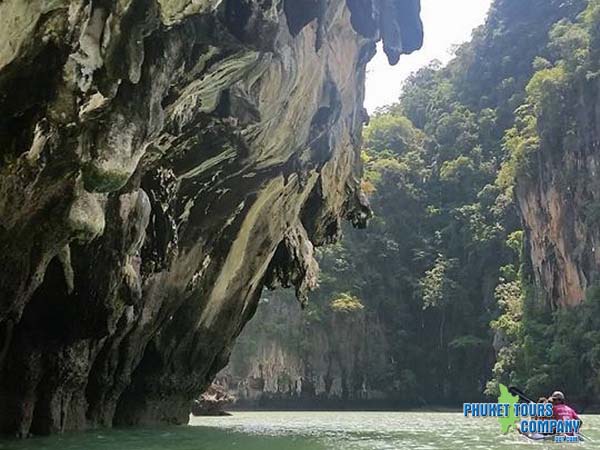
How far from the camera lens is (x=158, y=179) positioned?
9195 mm

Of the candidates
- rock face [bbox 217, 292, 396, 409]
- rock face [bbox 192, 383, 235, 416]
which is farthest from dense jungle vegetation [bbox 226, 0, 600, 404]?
rock face [bbox 192, 383, 235, 416]

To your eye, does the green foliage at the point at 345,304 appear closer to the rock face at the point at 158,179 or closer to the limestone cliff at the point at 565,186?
the limestone cliff at the point at 565,186

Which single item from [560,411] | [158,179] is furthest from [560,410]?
[158,179]

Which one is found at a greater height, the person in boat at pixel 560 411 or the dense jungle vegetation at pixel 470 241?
the dense jungle vegetation at pixel 470 241

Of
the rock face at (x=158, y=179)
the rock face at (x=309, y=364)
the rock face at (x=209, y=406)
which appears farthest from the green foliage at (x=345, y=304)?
the rock face at (x=158, y=179)

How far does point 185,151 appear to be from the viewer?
9305 millimetres

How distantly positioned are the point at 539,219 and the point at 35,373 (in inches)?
1037

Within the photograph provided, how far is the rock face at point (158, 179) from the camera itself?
18.6 ft

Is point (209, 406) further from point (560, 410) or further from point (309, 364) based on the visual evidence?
point (560, 410)

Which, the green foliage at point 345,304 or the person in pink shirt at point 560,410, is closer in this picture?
the person in pink shirt at point 560,410

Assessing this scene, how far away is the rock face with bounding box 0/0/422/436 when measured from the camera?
566 cm

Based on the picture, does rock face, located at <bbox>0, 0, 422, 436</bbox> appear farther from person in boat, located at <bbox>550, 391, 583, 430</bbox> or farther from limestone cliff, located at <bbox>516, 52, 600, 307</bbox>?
limestone cliff, located at <bbox>516, 52, 600, 307</bbox>

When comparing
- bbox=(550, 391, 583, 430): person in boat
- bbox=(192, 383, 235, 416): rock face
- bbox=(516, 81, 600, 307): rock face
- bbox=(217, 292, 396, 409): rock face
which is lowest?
bbox=(192, 383, 235, 416): rock face

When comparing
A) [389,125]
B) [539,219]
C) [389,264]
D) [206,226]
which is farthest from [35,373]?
[389,125]
